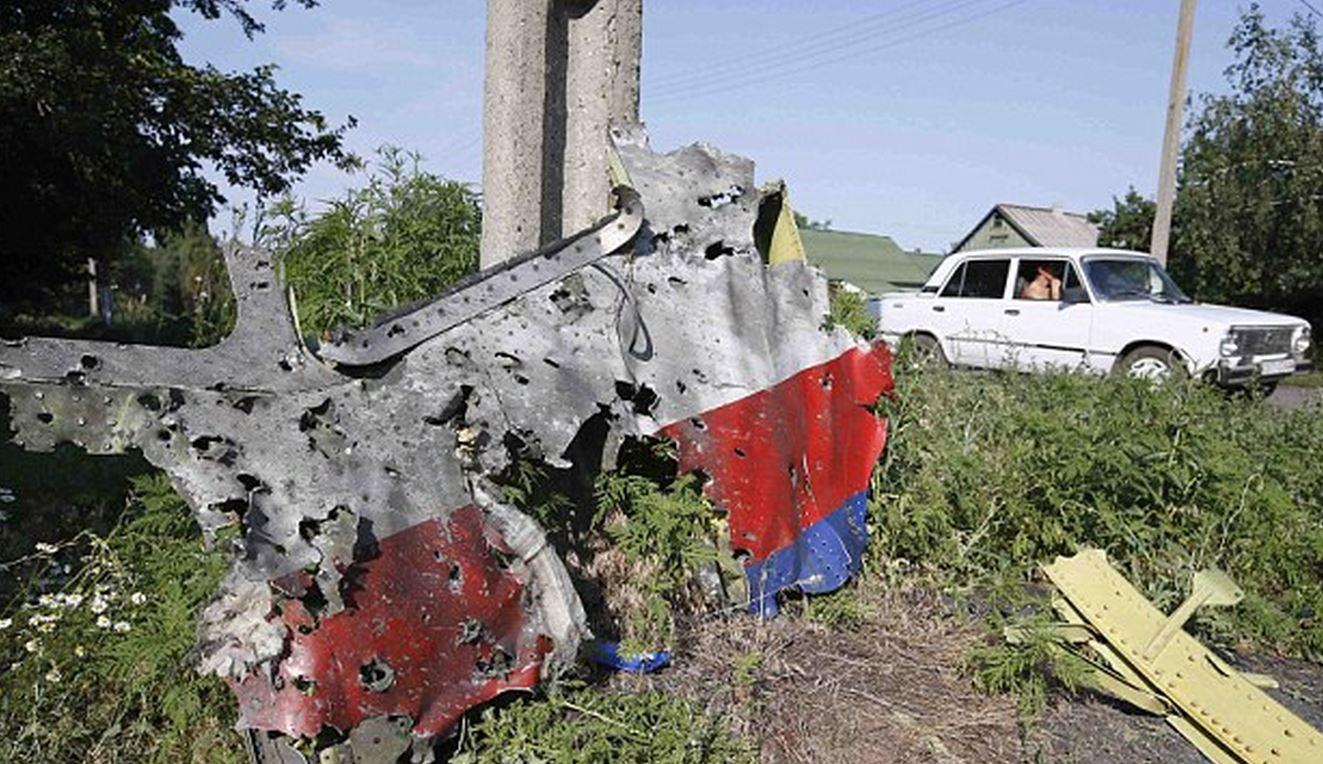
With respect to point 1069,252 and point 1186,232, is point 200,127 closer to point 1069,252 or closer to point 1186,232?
point 1069,252

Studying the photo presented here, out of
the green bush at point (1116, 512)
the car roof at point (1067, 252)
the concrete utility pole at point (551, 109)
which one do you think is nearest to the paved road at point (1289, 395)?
the car roof at point (1067, 252)

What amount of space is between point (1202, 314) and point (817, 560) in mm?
9311

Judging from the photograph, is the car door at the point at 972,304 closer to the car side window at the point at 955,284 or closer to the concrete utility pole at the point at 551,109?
the car side window at the point at 955,284

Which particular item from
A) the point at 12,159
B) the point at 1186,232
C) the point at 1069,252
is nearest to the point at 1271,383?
the point at 1069,252

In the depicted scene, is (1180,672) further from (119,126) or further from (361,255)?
(119,126)

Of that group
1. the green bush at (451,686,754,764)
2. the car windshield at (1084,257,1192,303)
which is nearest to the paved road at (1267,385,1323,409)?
the car windshield at (1084,257,1192,303)

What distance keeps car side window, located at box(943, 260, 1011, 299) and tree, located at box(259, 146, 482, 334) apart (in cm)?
1027

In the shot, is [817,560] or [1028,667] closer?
[1028,667]

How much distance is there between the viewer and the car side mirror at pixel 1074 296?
1236cm

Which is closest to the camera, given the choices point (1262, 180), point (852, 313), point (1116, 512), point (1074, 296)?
point (1116, 512)

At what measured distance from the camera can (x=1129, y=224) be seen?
3488 centimetres

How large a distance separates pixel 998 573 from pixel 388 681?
2.64 metres

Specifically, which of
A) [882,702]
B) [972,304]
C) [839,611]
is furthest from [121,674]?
[972,304]

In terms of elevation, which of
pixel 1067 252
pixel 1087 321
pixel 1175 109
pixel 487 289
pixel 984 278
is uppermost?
pixel 1175 109
